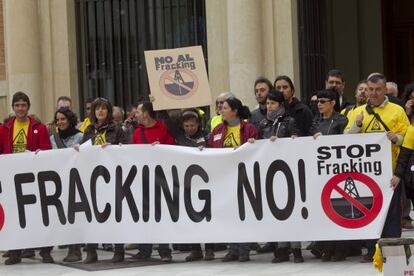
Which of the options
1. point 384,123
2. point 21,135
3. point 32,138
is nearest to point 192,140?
point 32,138

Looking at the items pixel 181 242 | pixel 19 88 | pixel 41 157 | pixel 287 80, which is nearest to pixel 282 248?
pixel 181 242

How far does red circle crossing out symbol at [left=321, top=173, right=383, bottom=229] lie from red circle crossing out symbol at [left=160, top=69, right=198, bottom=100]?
2.09m

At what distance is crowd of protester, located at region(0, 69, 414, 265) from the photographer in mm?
12266

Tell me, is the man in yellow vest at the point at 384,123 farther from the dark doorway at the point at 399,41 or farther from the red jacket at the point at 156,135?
the dark doorway at the point at 399,41

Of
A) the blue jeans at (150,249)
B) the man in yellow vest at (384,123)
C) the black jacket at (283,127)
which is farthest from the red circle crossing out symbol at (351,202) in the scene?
the blue jeans at (150,249)

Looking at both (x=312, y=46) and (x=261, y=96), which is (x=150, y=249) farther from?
(x=312, y=46)

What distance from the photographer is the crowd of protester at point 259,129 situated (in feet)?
40.2

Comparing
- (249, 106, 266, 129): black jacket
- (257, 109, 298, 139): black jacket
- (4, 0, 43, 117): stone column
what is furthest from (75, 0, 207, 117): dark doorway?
(257, 109, 298, 139): black jacket

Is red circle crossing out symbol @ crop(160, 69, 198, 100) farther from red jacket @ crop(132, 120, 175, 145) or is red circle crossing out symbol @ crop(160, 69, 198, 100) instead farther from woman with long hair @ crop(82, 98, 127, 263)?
woman with long hair @ crop(82, 98, 127, 263)

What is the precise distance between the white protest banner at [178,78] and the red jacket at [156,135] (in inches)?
8.4

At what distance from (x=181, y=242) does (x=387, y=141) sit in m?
2.38

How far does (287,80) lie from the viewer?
13.4 m

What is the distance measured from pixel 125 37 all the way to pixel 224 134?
27.7 ft

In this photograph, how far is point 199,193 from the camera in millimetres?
12945
